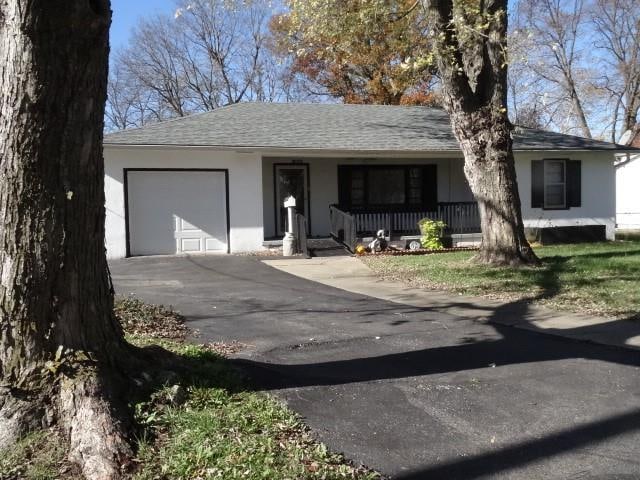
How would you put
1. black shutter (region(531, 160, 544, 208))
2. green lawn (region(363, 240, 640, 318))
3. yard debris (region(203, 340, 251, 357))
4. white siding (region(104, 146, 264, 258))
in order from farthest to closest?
black shutter (region(531, 160, 544, 208)), white siding (region(104, 146, 264, 258)), green lawn (region(363, 240, 640, 318)), yard debris (region(203, 340, 251, 357))

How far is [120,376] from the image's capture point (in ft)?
14.4

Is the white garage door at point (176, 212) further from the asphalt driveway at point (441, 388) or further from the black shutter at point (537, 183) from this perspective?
the black shutter at point (537, 183)

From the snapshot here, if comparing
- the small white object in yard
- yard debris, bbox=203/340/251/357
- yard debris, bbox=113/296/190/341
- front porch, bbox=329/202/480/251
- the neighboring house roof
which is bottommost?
yard debris, bbox=203/340/251/357

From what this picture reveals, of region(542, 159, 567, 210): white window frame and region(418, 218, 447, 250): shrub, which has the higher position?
region(542, 159, 567, 210): white window frame

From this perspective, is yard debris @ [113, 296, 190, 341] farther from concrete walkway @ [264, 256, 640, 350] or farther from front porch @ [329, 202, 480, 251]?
front porch @ [329, 202, 480, 251]

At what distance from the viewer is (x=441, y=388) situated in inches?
203

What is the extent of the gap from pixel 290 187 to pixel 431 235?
15.3ft

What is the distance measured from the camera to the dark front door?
19.0m

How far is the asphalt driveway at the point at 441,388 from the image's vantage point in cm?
392

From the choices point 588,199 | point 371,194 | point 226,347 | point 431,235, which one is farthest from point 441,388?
point 588,199

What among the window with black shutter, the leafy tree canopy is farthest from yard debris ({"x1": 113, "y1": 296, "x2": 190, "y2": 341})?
the window with black shutter

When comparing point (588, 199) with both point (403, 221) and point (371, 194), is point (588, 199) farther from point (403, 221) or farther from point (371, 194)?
point (371, 194)

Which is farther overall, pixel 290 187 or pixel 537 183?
pixel 537 183

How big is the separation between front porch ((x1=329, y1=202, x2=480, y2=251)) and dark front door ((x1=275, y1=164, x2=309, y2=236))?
1.03 metres
